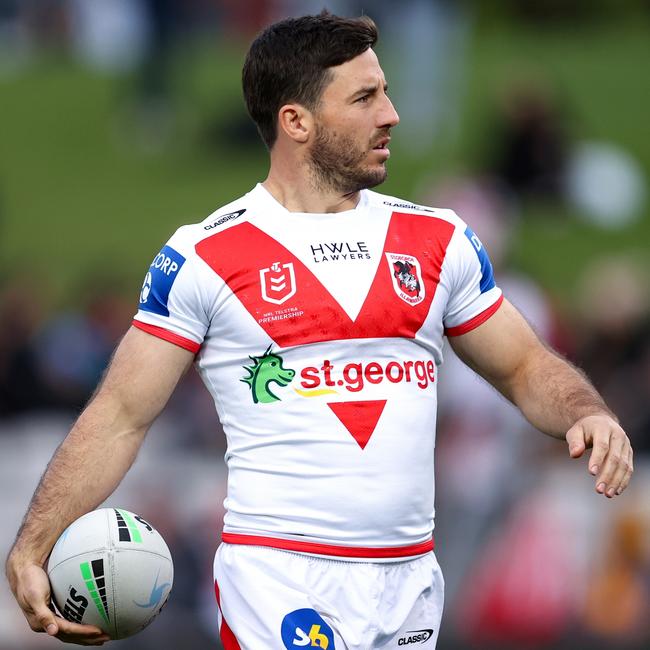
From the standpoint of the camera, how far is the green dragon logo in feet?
15.8

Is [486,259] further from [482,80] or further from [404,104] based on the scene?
[482,80]

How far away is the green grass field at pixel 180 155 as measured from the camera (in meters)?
20.8

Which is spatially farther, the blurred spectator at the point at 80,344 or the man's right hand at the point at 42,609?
the blurred spectator at the point at 80,344

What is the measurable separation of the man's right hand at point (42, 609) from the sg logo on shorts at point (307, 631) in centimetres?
58

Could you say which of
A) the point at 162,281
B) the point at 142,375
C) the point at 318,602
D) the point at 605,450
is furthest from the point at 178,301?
the point at 605,450

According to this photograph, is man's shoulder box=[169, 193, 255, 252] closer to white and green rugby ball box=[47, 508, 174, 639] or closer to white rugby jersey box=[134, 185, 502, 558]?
white rugby jersey box=[134, 185, 502, 558]

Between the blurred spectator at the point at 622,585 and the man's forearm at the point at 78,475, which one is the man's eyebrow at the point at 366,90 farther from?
the blurred spectator at the point at 622,585

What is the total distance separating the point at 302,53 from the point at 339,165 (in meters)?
0.38

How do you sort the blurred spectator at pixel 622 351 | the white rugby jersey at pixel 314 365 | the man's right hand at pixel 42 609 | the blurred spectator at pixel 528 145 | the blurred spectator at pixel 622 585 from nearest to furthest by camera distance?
the man's right hand at pixel 42 609 → the white rugby jersey at pixel 314 365 → the blurred spectator at pixel 622 585 → the blurred spectator at pixel 622 351 → the blurred spectator at pixel 528 145

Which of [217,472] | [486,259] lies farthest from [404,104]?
[486,259]

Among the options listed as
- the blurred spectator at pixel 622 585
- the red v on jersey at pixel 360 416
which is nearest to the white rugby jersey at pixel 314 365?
the red v on jersey at pixel 360 416

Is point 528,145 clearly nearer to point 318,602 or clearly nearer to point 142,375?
point 142,375

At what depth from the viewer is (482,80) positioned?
85.8 ft

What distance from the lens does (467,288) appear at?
5.08 meters
